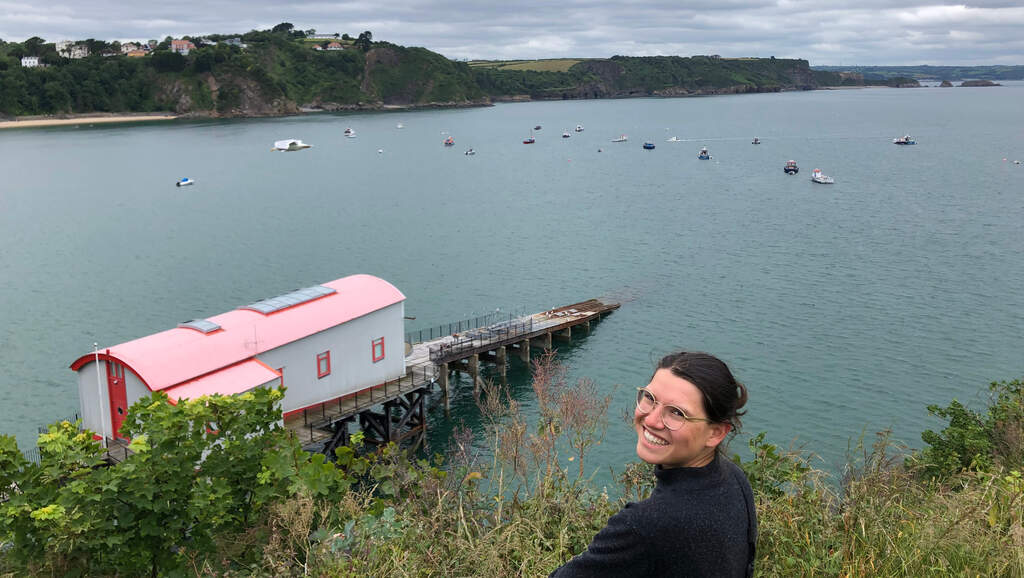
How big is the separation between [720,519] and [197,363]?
75.2 feet

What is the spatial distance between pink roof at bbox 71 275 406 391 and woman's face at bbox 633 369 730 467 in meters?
21.7

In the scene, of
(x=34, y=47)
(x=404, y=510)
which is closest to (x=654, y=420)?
(x=404, y=510)

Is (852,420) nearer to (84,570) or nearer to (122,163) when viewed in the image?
(84,570)

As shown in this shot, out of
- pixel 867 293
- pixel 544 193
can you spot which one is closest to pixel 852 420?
pixel 867 293

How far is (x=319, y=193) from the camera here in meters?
88.5

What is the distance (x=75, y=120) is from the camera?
182m

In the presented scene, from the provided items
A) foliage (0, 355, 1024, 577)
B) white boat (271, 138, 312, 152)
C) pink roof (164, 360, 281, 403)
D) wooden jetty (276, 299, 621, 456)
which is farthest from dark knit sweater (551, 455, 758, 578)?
white boat (271, 138, 312, 152)

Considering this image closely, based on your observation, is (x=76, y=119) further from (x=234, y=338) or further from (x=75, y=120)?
(x=234, y=338)

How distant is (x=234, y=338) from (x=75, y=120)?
186 m

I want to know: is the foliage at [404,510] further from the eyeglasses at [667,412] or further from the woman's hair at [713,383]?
the woman's hair at [713,383]

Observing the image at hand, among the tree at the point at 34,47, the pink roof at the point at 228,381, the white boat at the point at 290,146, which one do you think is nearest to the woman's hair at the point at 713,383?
the pink roof at the point at 228,381

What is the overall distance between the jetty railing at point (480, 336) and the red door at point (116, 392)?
13.0 meters

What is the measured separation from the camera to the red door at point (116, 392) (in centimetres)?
2302

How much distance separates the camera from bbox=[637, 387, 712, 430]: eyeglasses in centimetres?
346
